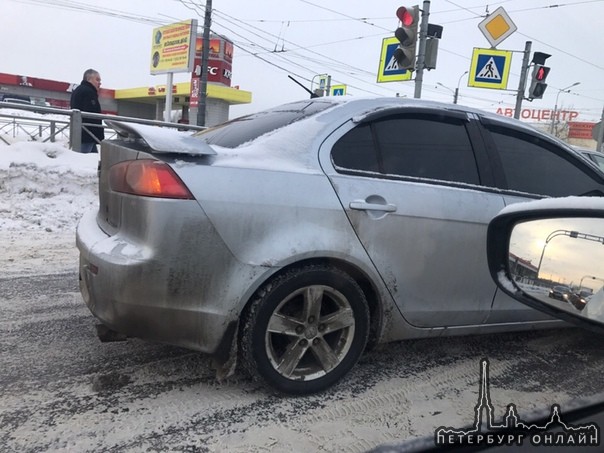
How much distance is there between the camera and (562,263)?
155 centimetres

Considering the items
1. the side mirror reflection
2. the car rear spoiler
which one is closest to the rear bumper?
the car rear spoiler

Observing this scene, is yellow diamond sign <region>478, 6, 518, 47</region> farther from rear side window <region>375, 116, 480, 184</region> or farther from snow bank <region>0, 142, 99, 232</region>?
rear side window <region>375, 116, 480, 184</region>

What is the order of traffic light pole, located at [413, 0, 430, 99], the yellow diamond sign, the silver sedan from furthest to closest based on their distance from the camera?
the yellow diamond sign < traffic light pole, located at [413, 0, 430, 99] < the silver sedan

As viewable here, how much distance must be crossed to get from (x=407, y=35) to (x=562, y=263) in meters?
7.56

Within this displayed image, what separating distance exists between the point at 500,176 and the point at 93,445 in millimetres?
2678

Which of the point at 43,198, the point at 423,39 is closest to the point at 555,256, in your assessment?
the point at 43,198

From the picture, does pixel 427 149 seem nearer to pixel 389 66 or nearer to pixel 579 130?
pixel 389 66

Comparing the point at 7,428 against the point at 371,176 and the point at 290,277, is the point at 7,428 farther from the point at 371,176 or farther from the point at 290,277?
the point at 371,176

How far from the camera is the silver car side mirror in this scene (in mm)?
1455

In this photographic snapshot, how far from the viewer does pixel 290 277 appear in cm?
248

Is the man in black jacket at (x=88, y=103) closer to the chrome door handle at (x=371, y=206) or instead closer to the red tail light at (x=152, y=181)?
the red tail light at (x=152, y=181)

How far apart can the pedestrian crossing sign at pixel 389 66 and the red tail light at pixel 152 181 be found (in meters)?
8.76

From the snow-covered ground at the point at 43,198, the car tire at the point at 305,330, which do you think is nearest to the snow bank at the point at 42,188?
the snow-covered ground at the point at 43,198

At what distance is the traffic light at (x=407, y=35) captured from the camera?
27.1ft
